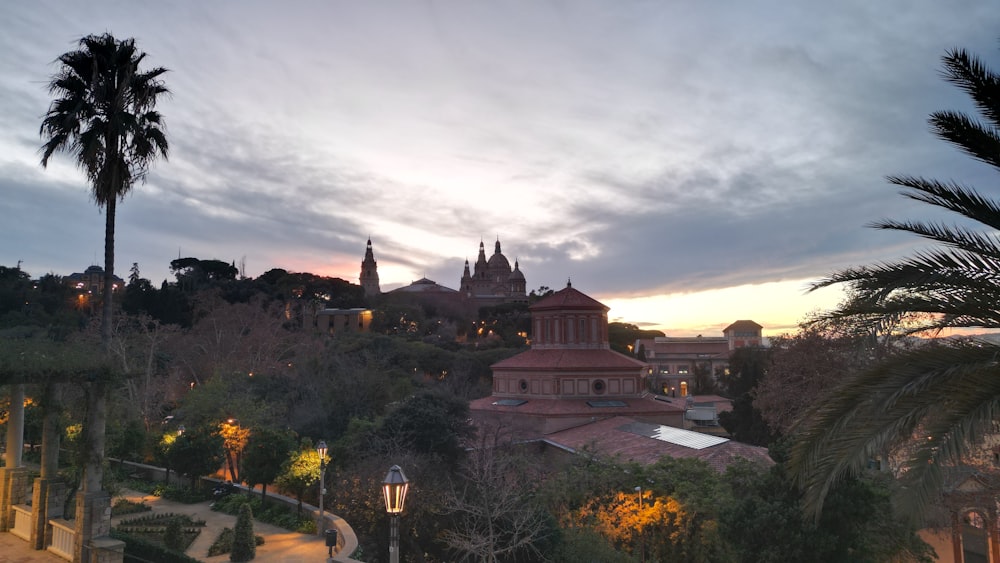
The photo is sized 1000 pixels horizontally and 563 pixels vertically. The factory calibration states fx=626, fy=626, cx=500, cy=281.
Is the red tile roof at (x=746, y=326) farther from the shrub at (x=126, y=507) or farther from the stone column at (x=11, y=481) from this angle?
the stone column at (x=11, y=481)

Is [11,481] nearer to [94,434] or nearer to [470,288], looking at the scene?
[94,434]

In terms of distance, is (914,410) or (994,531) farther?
(994,531)

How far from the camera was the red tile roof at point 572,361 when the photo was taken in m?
37.8

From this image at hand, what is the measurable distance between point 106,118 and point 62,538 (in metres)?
10.7

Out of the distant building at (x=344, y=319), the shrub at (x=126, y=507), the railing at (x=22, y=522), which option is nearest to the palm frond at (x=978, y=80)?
the railing at (x=22, y=522)

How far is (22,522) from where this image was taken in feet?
46.0

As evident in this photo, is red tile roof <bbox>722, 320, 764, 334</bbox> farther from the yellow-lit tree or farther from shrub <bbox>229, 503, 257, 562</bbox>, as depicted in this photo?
shrub <bbox>229, 503, 257, 562</bbox>

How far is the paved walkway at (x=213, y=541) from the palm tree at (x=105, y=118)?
5.14 metres

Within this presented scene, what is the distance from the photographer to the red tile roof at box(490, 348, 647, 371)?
3781 cm

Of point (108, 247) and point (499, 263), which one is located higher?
point (499, 263)

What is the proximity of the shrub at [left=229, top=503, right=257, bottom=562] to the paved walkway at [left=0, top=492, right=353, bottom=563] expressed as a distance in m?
0.29

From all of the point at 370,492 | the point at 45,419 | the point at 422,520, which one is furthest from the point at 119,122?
the point at 422,520

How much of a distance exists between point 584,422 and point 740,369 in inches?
673

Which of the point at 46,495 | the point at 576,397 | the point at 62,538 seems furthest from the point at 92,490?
the point at 576,397
